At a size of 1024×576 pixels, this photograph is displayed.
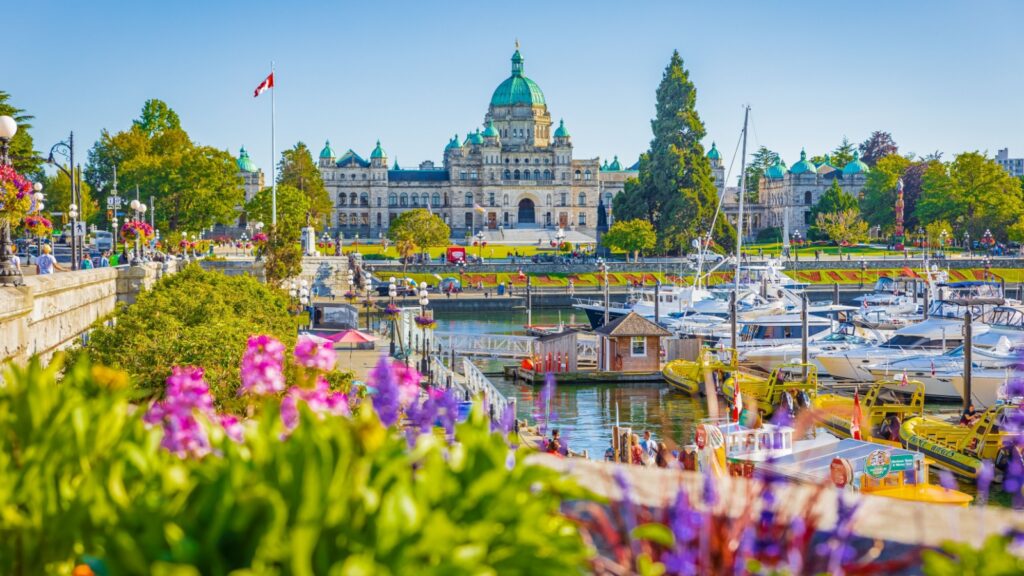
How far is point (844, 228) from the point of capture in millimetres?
122562

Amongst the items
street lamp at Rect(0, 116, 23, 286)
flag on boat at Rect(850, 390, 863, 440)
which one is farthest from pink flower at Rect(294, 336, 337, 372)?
flag on boat at Rect(850, 390, 863, 440)

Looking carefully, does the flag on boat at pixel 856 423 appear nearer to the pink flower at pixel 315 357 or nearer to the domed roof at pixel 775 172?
the pink flower at pixel 315 357

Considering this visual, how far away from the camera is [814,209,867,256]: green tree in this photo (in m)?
122

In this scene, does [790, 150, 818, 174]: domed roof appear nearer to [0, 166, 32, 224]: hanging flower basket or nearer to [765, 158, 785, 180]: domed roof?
[765, 158, 785, 180]: domed roof

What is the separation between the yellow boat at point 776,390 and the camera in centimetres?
3684

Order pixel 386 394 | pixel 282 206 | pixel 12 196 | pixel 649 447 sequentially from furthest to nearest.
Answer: pixel 282 206
pixel 649 447
pixel 12 196
pixel 386 394

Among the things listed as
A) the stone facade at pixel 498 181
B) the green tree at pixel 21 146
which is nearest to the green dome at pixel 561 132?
the stone facade at pixel 498 181

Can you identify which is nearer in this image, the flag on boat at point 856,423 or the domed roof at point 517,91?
the flag on boat at point 856,423

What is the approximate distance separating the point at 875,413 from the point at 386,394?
28.9 metres

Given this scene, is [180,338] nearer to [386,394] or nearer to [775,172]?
[386,394]

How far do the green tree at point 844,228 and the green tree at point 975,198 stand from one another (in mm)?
6145

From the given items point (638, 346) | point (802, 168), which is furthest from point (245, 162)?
point (638, 346)

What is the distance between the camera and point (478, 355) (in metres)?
51.7

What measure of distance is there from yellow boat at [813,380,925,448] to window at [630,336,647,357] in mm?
11101
